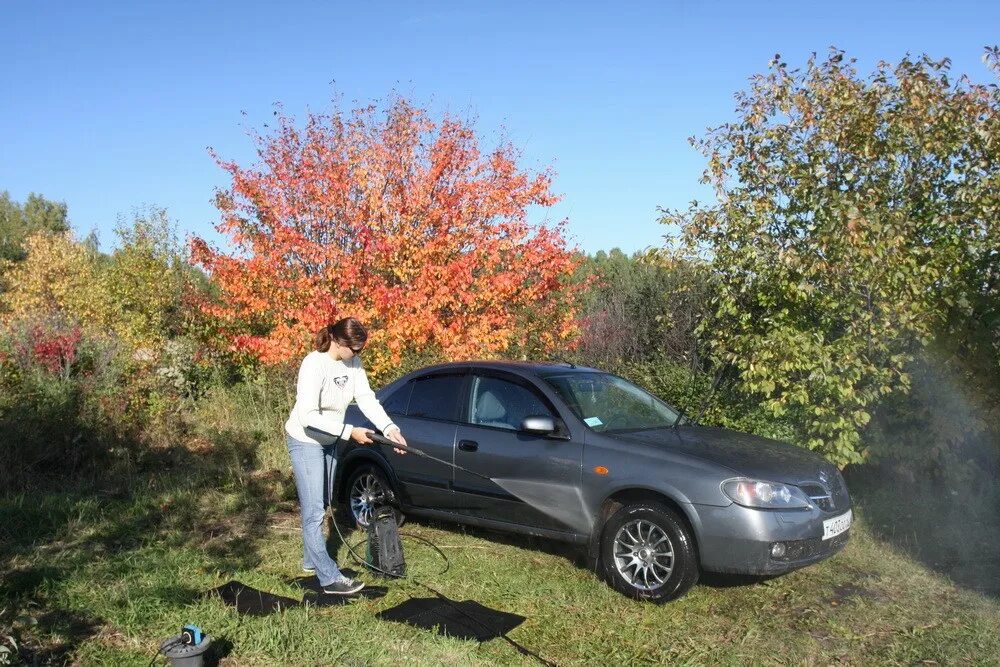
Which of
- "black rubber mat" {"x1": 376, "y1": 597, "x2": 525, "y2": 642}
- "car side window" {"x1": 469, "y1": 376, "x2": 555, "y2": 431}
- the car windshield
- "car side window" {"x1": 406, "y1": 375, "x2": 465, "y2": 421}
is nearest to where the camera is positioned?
"black rubber mat" {"x1": 376, "y1": 597, "x2": 525, "y2": 642}

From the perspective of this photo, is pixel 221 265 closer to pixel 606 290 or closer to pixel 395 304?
pixel 395 304

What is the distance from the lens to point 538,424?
5809 millimetres

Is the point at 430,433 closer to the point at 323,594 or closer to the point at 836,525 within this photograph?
the point at 323,594

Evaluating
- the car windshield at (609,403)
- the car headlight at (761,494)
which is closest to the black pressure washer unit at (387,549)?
the car windshield at (609,403)

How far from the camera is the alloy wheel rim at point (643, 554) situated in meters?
5.33

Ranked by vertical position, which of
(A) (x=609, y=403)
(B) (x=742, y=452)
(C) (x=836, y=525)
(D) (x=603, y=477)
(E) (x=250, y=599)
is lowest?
(E) (x=250, y=599)

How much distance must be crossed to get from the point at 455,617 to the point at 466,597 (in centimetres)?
40

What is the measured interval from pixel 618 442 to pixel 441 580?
5.10 ft

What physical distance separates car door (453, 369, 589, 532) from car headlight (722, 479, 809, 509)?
3.46 feet

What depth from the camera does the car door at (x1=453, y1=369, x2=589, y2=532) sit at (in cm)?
586

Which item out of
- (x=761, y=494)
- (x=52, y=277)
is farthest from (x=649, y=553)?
(x=52, y=277)

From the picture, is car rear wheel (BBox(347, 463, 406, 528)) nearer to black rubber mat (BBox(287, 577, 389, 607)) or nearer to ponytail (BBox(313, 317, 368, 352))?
black rubber mat (BBox(287, 577, 389, 607))

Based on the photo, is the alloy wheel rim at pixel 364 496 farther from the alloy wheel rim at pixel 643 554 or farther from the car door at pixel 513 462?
the alloy wheel rim at pixel 643 554

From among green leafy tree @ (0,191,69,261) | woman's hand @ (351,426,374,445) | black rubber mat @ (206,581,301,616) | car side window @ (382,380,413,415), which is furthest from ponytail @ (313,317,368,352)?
green leafy tree @ (0,191,69,261)
